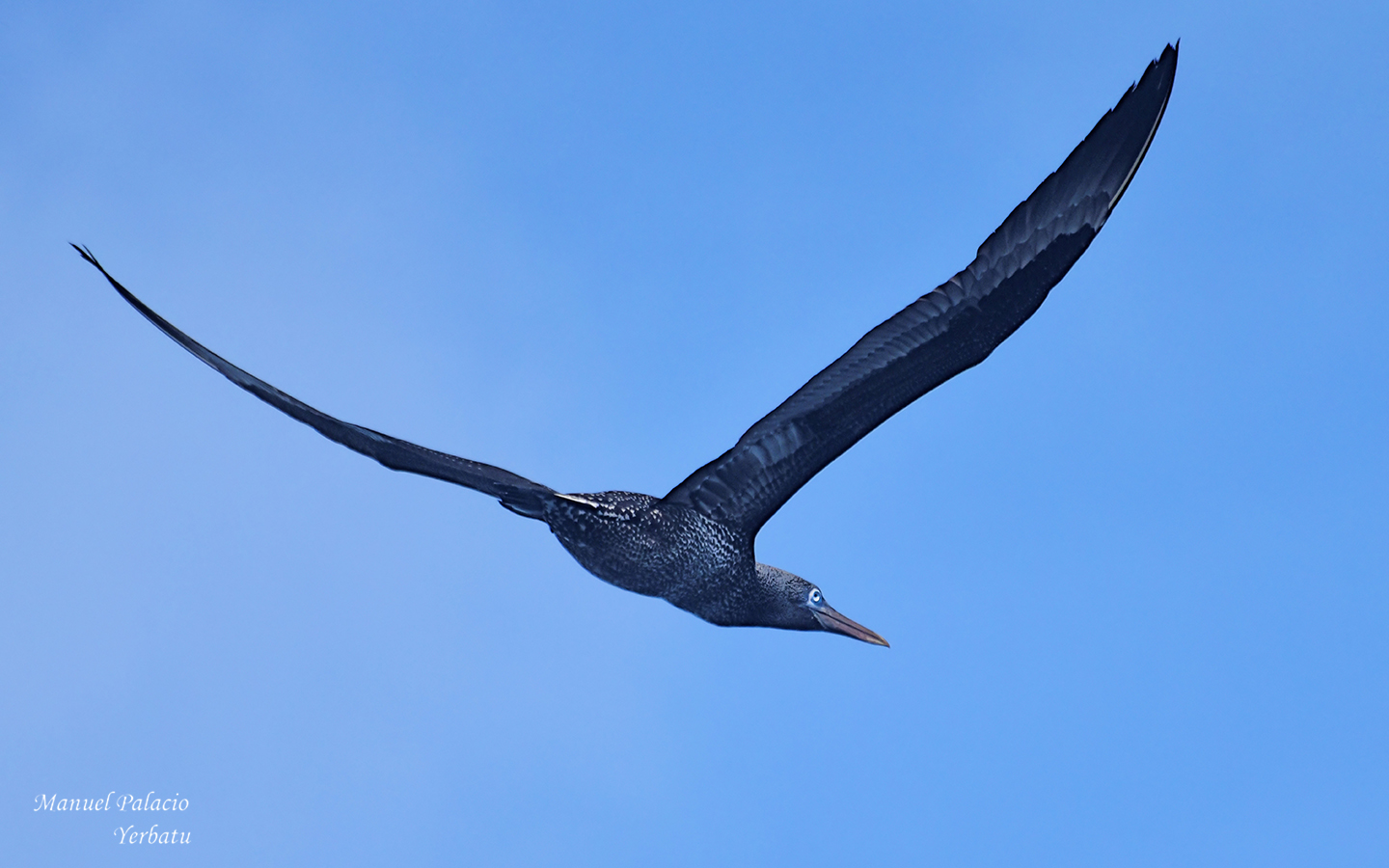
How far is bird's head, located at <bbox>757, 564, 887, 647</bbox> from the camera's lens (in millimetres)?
11891

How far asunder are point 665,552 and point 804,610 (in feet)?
6.10

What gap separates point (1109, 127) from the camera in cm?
1071

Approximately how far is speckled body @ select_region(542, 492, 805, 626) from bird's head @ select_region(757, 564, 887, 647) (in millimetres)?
204

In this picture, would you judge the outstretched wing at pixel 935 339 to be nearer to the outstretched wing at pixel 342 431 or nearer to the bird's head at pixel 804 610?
the bird's head at pixel 804 610

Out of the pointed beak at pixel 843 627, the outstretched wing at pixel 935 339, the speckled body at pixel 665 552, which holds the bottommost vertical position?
the pointed beak at pixel 843 627

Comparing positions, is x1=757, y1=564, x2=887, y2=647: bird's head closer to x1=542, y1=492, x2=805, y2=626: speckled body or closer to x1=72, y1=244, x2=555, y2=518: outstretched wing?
x1=542, y1=492, x2=805, y2=626: speckled body

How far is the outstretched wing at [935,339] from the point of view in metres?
10.8

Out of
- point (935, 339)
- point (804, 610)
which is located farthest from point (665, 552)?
point (935, 339)

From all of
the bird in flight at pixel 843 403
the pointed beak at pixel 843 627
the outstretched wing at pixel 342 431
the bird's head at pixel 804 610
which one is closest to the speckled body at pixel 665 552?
the bird in flight at pixel 843 403

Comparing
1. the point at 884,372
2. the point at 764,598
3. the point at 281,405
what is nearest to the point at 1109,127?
the point at 884,372

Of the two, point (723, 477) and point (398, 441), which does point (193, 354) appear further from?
point (723, 477)

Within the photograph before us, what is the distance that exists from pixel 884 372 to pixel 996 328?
1117mm

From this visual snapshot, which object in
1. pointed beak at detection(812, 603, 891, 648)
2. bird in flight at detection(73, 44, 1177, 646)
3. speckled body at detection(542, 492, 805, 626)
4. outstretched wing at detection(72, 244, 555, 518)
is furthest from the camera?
pointed beak at detection(812, 603, 891, 648)

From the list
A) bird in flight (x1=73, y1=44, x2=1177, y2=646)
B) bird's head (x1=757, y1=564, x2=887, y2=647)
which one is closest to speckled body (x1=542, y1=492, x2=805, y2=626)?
bird in flight (x1=73, y1=44, x2=1177, y2=646)
